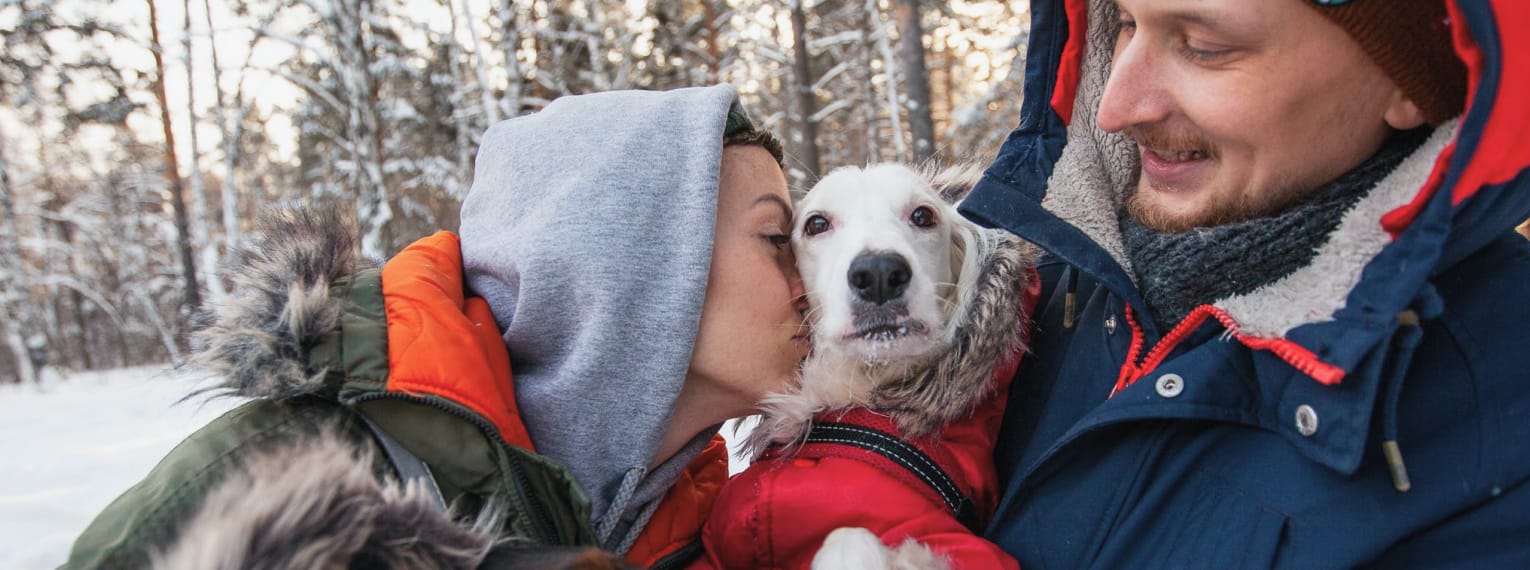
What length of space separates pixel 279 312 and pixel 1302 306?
73.3 inches

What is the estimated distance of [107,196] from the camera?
77.7 feet

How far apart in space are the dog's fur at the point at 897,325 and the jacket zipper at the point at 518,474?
63 centimetres

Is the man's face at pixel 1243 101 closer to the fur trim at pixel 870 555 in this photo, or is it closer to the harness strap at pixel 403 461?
the fur trim at pixel 870 555

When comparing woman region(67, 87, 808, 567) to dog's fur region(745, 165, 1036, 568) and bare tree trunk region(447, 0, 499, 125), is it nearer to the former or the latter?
dog's fur region(745, 165, 1036, 568)


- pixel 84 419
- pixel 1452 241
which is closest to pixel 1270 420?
pixel 1452 241

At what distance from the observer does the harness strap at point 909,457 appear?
1997mm

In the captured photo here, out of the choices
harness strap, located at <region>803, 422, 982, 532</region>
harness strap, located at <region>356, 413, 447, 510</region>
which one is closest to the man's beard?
harness strap, located at <region>803, 422, 982, 532</region>

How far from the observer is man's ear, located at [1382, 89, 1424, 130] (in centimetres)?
146

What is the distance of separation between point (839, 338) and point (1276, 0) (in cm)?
122

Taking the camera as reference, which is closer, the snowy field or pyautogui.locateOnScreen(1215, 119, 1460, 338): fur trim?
pyautogui.locateOnScreen(1215, 119, 1460, 338): fur trim

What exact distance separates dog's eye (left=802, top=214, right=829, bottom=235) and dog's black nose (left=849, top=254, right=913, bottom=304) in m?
0.27

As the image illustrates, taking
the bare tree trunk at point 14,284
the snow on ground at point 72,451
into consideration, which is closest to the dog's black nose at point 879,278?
the snow on ground at point 72,451

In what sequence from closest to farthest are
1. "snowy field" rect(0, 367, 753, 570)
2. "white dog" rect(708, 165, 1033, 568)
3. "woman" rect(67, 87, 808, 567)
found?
"woman" rect(67, 87, 808, 567) < "white dog" rect(708, 165, 1033, 568) < "snowy field" rect(0, 367, 753, 570)

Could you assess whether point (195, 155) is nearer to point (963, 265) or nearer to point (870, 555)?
point (963, 265)
